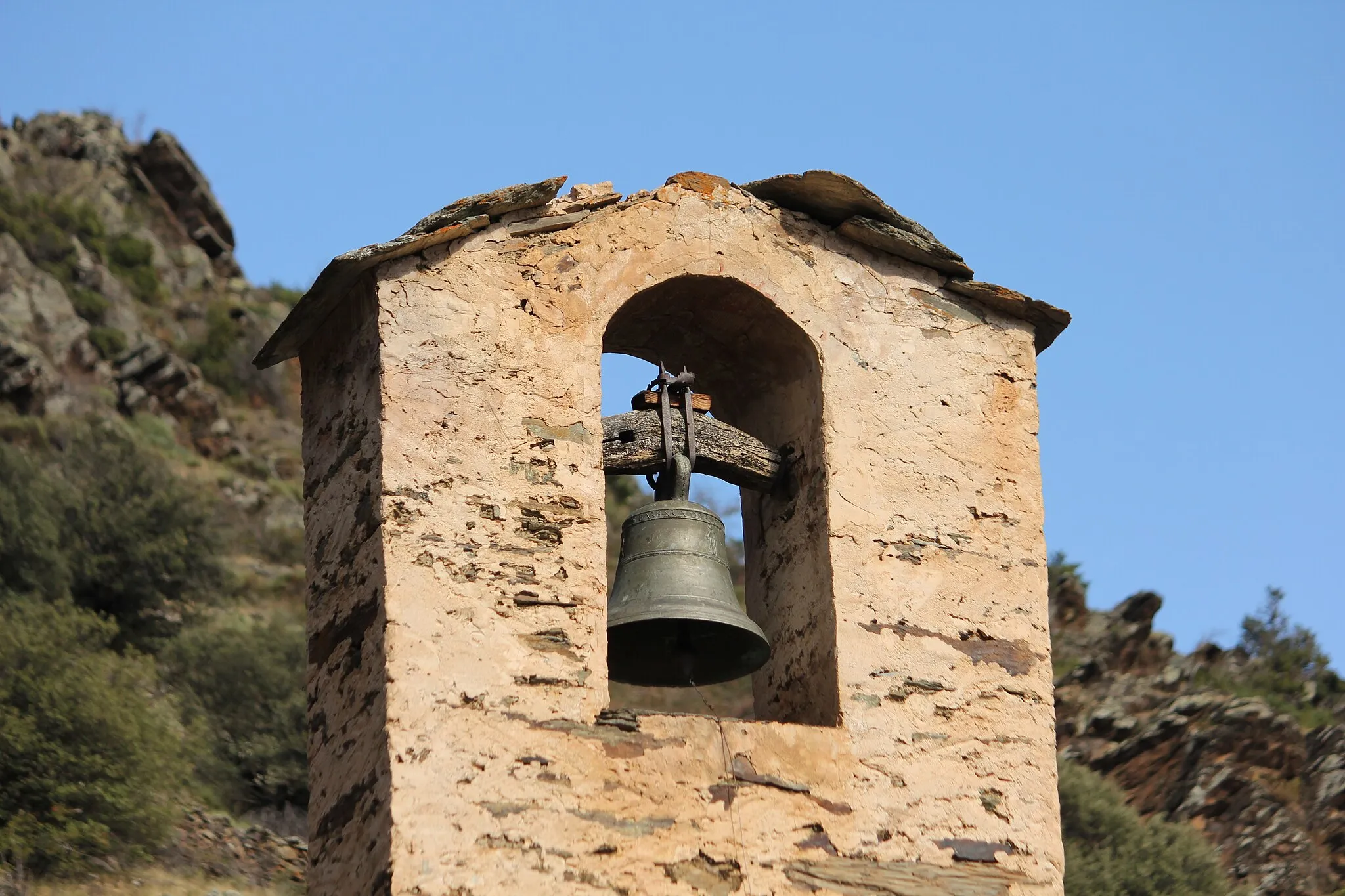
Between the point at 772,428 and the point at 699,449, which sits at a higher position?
the point at 772,428

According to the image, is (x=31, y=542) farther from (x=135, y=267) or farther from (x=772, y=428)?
(x=135, y=267)

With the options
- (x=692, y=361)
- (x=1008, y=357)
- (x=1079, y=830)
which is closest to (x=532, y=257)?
(x=692, y=361)

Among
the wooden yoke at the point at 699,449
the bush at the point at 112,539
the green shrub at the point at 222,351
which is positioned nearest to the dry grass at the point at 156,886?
the bush at the point at 112,539

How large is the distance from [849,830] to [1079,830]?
12.6m

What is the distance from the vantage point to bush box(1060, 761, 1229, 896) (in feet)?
52.4

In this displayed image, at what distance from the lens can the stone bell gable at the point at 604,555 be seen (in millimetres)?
4691

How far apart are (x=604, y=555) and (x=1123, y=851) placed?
41.6 feet

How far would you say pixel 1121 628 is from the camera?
19875 millimetres

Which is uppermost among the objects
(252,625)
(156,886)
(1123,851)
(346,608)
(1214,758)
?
(252,625)

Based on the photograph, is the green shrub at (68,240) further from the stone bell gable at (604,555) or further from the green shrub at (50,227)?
the stone bell gable at (604,555)

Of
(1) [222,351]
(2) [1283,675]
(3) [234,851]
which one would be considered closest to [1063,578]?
(2) [1283,675]

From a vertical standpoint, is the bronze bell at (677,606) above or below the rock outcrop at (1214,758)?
below

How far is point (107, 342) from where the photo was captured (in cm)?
3105

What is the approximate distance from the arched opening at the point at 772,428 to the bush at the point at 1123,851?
35.8 ft
